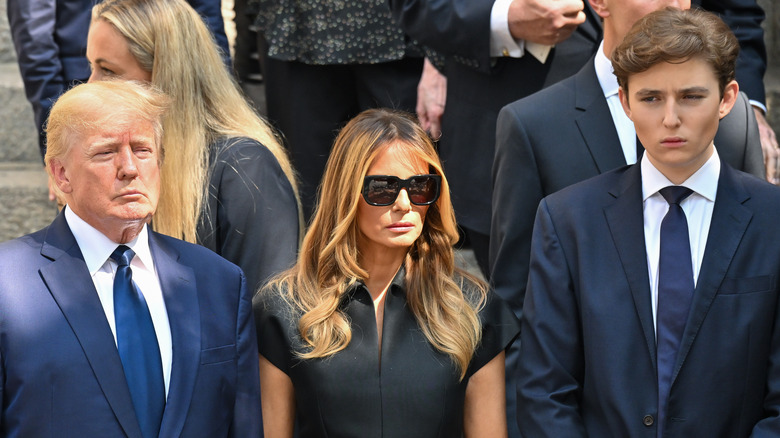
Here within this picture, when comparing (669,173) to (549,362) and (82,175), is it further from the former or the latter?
(82,175)

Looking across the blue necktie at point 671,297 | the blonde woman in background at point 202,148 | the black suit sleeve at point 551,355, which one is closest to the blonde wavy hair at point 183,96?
the blonde woman in background at point 202,148

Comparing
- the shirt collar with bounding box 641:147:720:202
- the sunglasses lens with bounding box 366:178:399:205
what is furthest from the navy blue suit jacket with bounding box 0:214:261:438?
the shirt collar with bounding box 641:147:720:202

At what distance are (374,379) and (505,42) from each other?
134 centimetres

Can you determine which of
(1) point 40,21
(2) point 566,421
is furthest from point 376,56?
(2) point 566,421

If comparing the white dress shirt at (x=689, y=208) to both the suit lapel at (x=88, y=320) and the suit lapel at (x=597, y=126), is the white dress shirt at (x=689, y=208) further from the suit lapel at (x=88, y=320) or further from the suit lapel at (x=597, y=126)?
the suit lapel at (x=88, y=320)

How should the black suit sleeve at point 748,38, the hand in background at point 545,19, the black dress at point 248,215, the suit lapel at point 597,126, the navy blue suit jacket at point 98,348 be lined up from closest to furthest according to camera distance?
the navy blue suit jacket at point 98,348 → the suit lapel at point 597,126 → the black dress at point 248,215 → the hand in background at point 545,19 → the black suit sleeve at point 748,38

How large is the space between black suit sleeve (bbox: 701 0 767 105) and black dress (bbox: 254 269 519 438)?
4.95 ft

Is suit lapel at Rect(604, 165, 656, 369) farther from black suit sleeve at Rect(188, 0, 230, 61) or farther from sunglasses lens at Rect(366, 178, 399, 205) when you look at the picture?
black suit sleeve at Rect(188, 0, 230, 61)

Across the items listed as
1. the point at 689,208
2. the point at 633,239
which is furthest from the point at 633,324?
the point at 689,208

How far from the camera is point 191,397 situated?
2613 millimetres

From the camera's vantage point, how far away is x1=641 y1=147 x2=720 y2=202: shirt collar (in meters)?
2.77

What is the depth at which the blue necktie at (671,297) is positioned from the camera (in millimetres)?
2680

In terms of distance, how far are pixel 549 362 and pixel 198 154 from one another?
131 centimetres

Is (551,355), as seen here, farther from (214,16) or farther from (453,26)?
(214,16)
